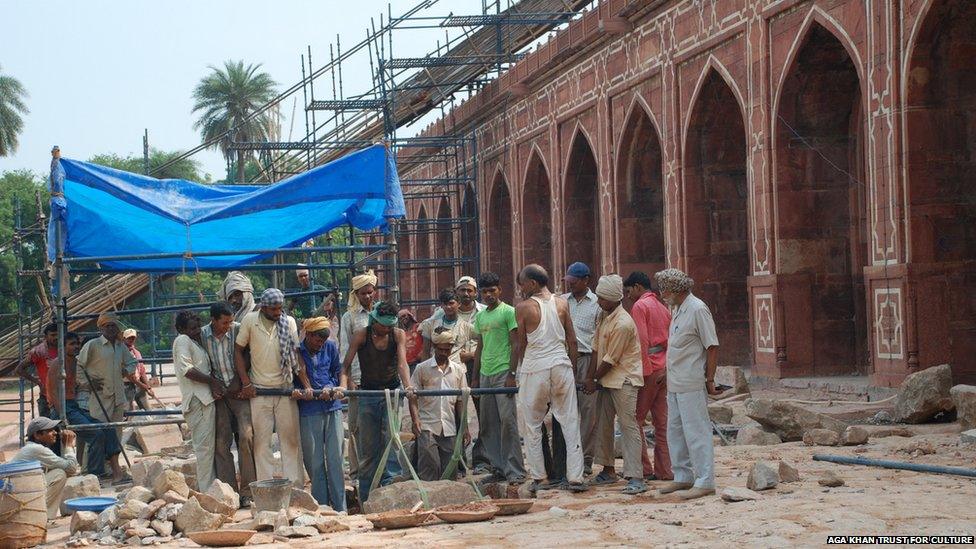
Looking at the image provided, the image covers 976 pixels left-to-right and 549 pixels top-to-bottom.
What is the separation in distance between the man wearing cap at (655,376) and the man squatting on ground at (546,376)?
2.00 feet

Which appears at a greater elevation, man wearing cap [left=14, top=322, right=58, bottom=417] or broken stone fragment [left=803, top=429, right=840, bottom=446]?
man wearing cap [left=14, top=322, right=58, bottom=417]

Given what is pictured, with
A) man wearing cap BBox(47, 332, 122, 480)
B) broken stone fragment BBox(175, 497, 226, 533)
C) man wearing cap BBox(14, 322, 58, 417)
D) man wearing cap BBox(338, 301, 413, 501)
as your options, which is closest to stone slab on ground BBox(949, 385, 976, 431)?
man wearing cap BBox(338, 301, 413, 501)

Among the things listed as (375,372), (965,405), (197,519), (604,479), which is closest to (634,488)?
(604,479)

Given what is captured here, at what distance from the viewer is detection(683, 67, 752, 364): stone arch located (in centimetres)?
1978

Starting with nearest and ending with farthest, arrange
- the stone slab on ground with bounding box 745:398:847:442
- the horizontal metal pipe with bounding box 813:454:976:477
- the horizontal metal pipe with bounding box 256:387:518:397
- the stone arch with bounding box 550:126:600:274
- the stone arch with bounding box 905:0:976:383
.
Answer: the horizontal metal pipe with bounding box 813:454:976:477, the horizontal metal pipe with bounding box 256:387:518:397, the stone slab on ground with bounding box 745:398:847:442, the stone arch with bounding box 905:0:976:383, the stone arch with bounding box 550:126:600:274

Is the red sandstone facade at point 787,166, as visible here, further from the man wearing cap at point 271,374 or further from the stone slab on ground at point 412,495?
the man wearing cap at point 271,374

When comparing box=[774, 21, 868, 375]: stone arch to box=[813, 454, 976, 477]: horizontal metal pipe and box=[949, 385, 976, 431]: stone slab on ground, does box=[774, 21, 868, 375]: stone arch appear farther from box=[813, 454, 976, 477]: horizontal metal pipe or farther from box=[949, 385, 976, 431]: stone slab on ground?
box=[813, 454, 976, 477]: horizontal metal pipe

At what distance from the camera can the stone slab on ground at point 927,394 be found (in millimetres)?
12445

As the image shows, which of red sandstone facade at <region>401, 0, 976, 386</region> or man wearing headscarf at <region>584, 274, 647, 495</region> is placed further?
red sandstone facade at <region>401, 0, 976, 386</region>

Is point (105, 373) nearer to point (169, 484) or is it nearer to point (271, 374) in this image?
point (169, 484)

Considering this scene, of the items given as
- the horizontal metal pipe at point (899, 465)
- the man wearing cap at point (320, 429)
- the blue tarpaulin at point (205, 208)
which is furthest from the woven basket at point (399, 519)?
the blue tarpaulin at point (205, 208)

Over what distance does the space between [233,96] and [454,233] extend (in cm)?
2550

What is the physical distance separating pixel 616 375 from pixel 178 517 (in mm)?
3351

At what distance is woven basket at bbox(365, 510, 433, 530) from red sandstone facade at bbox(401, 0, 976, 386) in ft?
23.4
